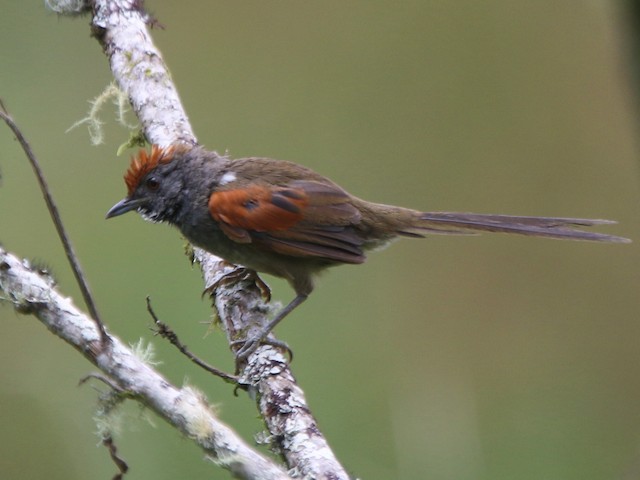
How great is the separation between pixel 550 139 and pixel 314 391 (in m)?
3.30

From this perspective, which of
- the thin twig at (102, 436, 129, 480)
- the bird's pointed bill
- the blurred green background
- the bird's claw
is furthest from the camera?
the blurred green background

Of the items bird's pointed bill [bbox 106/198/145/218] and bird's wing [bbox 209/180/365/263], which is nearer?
bird's wing [bbox 209/180/365/263]

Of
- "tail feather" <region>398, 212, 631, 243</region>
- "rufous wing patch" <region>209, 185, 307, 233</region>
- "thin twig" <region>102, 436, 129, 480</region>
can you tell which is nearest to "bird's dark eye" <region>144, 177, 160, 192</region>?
"rufous wing patch" <region>209, 185, 307, 233</region>

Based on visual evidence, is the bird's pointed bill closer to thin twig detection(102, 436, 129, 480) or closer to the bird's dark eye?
the bird's dark eye

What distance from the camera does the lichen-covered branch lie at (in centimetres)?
245

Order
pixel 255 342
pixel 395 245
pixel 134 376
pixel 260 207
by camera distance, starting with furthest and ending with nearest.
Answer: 1. pixel 395 245
2. pixel 260 207
3. pixel 255 342
4. pixel 134 376

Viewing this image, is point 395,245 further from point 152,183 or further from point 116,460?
point 116,460

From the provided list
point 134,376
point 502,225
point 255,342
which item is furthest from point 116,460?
point 502,225

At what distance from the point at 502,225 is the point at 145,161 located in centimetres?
173

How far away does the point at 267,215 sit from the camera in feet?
14.3

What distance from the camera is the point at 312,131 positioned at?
7809 millimetres

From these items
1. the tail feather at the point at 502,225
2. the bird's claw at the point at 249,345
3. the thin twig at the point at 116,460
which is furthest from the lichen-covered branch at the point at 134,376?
the tail feather at the point at 502,225

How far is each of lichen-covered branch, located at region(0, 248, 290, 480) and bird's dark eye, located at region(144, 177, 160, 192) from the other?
1495mm

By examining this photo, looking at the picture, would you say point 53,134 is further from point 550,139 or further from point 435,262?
point 550,139
